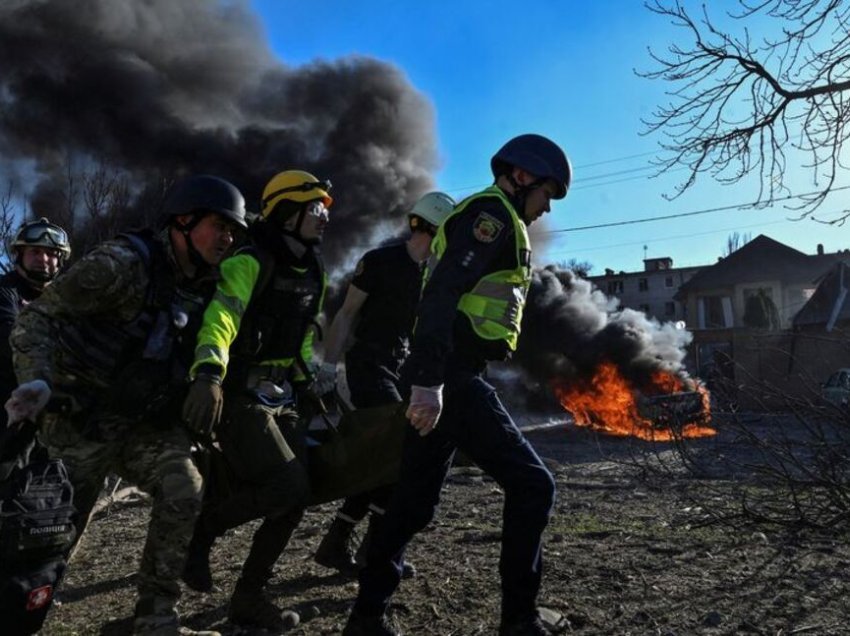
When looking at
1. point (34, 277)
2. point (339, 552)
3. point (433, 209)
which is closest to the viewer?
point (339, 552)

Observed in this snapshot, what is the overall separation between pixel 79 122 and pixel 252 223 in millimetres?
20047

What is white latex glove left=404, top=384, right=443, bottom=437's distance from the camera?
2.71 metres

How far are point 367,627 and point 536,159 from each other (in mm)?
1885

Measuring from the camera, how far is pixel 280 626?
10.1 ft

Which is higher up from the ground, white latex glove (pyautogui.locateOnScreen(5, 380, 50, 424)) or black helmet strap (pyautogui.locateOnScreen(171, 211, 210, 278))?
black helmet strap (pyautogui.locateOnScreen(171, 211, 210, 278))

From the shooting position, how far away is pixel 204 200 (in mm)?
3061

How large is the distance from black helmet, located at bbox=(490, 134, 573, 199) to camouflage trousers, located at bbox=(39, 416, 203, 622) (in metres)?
1.65

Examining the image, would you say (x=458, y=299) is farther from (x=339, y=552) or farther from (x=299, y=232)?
(x=339, y=552)

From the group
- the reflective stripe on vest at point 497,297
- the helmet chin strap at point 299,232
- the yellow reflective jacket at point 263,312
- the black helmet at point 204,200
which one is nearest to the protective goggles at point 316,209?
the helmet chin strap at point 299,232

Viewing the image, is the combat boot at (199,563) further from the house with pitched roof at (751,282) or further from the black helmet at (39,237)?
the house with pitched roof at (751,282)

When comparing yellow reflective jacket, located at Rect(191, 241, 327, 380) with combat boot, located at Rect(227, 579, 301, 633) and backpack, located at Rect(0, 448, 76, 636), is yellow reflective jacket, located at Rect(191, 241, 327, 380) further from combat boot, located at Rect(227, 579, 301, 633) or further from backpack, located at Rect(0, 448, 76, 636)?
combat boot, located at Rect(227, 579, 301, 633)

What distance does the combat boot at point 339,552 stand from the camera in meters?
3.94

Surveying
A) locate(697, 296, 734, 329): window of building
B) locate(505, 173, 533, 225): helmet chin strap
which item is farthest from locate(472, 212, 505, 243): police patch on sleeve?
locate(697, 296, 734, 329): window of building

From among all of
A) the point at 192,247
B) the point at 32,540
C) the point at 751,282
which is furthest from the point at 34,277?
the point at 751,282
